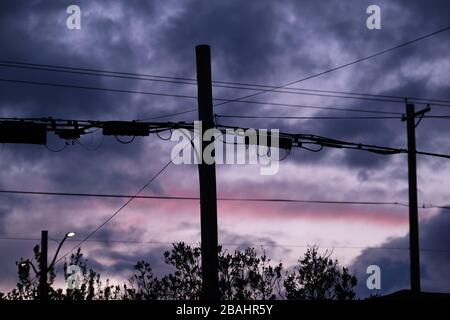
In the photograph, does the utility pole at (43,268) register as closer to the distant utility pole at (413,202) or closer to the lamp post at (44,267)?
the lamp post at (44,267)

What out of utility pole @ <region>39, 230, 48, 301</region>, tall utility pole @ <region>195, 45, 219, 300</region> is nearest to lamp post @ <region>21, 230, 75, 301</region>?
utility pole @ <region>39, 230, 48, 301</region>

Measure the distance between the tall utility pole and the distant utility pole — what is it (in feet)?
24.8

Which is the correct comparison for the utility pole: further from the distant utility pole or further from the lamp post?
the distant utility pole

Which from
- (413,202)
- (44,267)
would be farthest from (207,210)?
(44,267)

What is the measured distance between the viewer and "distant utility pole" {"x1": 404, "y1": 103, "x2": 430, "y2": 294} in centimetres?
2176

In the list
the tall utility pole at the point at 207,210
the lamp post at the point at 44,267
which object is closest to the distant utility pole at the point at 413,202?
the tall utility pole at the point at 207,210

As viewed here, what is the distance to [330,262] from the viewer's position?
57125 millimetres

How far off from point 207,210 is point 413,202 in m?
8.42

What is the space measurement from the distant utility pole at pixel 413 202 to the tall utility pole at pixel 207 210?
7.55 metres
